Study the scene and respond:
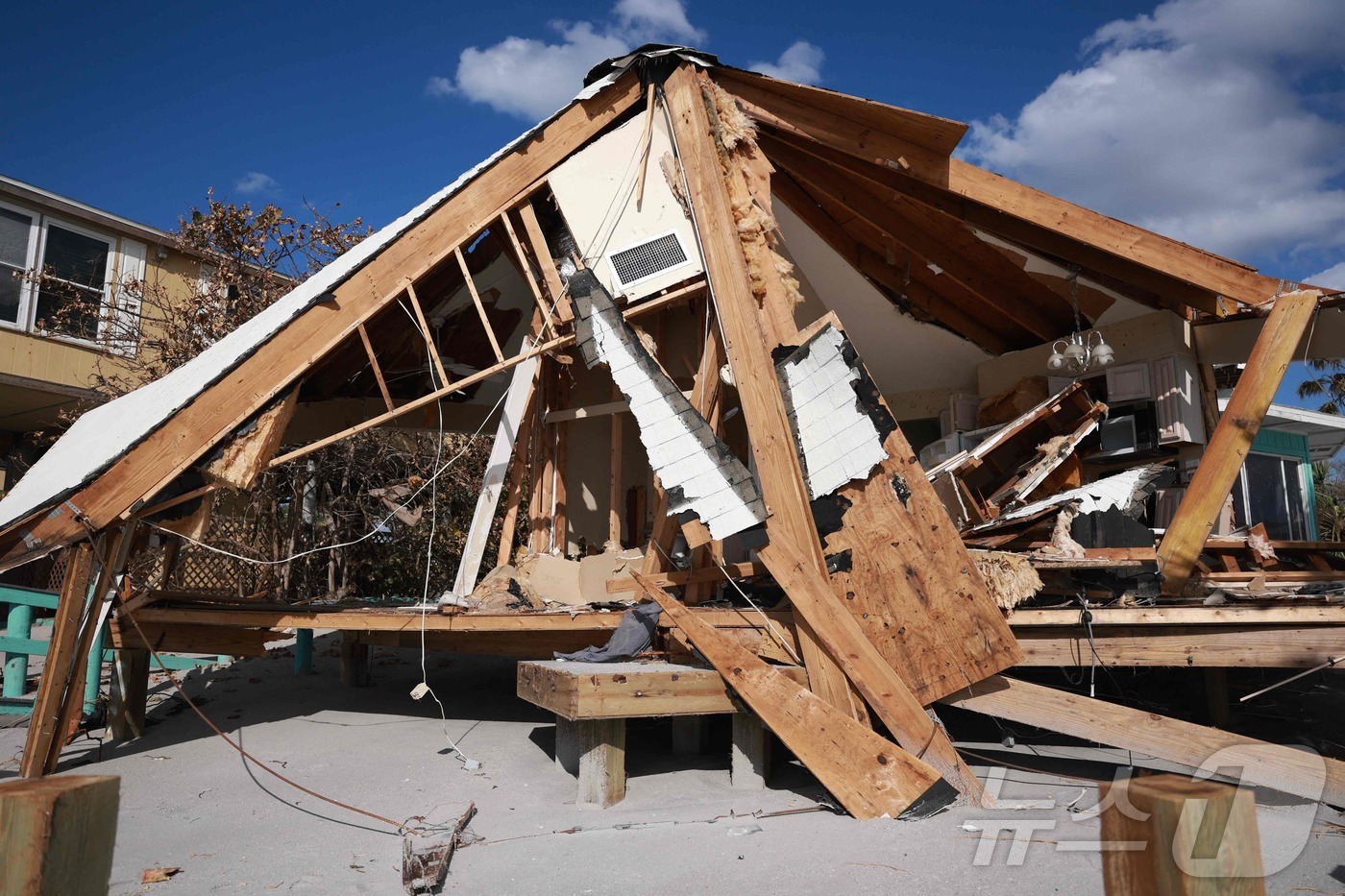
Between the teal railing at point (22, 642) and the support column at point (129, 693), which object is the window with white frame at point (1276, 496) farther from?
the teal railing at point (22, 642)

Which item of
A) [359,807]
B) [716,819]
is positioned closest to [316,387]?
[359,807]

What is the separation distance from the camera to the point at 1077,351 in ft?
29.1

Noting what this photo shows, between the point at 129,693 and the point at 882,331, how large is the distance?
Result: 8608mm

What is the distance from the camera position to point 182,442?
257 inches

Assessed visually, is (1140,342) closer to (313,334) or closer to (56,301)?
(313,334)

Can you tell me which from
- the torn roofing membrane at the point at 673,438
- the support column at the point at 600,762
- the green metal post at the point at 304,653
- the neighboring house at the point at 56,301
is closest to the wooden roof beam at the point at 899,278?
the torn roofing membrane at the point at 673,438

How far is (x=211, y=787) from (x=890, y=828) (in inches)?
180

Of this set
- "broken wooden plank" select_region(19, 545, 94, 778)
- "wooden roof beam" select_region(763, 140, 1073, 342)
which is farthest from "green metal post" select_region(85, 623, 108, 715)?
"wooden roof beam" select_region(763, 140, 1073, 342)

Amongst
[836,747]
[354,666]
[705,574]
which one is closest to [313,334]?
[705,574]

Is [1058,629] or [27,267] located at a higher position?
[27,267]

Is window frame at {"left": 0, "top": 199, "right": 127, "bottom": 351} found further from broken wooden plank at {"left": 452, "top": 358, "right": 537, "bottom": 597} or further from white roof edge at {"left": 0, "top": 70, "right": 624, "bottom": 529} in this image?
broken wooden plank at {"left": 452, "top": 358, "right": 537, "bottom": 597}

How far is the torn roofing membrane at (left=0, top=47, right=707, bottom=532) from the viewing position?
635 centimetres

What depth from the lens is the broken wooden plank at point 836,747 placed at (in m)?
4.75

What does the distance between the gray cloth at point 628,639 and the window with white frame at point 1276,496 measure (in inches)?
398
